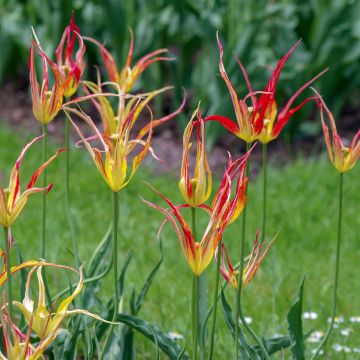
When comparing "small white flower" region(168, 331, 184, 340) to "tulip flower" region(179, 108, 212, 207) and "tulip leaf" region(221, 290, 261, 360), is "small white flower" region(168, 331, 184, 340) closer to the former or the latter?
"tulip leaf" region(221, 290, 261, 360)

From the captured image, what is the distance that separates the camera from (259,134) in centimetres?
183

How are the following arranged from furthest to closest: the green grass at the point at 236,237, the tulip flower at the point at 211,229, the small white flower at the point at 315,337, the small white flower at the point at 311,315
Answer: the green grass at the point at 236,237 < the small white flower at the point at 311,315 < the small white flower at the point at 315,337 < the tulip flower at the point at 211,229

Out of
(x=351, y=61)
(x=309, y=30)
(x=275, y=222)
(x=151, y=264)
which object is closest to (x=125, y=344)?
(x=151, y=264)

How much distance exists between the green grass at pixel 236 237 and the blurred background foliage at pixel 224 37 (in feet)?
1.72

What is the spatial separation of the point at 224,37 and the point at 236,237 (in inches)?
66.2

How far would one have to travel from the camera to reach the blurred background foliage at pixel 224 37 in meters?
5.24

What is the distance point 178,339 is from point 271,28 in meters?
3.04

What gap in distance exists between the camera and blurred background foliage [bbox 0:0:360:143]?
5.24 m

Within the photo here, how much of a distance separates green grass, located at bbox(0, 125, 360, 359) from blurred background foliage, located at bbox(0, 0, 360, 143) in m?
0.53

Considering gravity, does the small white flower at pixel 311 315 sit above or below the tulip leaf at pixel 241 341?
below

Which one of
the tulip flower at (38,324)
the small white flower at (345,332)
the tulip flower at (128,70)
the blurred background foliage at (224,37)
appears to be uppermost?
the blurred background foliage at (224,37)

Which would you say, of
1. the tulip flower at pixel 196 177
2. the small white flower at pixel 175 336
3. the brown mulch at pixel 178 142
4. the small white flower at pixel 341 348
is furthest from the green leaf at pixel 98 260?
the brown mulch at pixel 178 142

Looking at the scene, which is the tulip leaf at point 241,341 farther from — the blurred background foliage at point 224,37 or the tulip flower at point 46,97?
the blurred background foliage at point 224,37

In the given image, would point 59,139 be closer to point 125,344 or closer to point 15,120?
point 15,120
